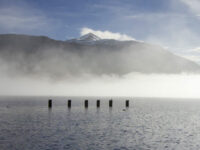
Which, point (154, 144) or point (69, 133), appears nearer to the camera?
point (154, 144)

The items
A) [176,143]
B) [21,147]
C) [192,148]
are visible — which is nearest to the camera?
[21,147]

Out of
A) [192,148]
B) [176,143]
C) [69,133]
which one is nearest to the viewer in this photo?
[192,148]

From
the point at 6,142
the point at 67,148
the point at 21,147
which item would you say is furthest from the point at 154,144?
the point at 6,142

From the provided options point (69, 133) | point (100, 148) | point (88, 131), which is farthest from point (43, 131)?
point (100, 148)

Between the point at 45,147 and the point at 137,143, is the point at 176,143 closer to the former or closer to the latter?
the point at 137,143

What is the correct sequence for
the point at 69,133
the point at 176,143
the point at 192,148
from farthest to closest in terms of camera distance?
1. the point at 69,133
2. the point at 176,143
3. the point at 192,148

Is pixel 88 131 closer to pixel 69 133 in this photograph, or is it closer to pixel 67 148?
pixel 69 133

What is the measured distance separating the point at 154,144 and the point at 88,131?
1307 centimetres

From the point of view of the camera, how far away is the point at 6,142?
33.6 m

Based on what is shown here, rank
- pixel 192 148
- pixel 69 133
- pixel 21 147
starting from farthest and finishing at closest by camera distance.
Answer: pixel 69 133 < pixel 192 148 < pixel 21 147

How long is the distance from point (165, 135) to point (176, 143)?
6038mm

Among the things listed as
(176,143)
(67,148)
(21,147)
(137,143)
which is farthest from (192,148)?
(21,147)

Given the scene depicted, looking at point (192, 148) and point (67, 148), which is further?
point (192, 148)

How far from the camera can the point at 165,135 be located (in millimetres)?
42219
